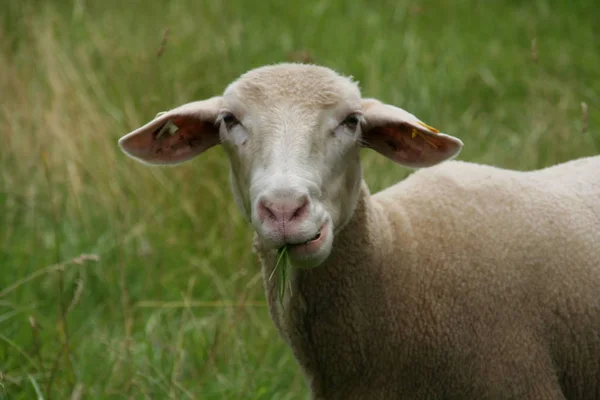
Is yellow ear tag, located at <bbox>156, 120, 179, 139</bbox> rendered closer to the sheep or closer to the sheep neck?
the sheep

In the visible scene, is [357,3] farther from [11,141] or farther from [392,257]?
[392,257]

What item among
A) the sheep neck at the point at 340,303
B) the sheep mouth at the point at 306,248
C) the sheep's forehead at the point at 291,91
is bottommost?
the sheep neck at the point at 340,303

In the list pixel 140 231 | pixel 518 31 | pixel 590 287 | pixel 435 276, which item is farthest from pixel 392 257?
pixel 518 31

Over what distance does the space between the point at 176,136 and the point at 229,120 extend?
0.29 meters

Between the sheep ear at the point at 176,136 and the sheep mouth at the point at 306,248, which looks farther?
the sheep ear at the point at 176,136

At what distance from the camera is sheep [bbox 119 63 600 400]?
3059mm

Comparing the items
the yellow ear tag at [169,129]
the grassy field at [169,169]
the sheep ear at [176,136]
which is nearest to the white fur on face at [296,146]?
the sheep ear at [176,136]

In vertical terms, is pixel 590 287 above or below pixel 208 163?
above

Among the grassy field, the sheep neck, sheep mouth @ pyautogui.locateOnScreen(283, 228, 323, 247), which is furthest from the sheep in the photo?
the grassy field

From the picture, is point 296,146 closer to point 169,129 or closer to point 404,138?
point 404,138

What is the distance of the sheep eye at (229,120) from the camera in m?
3.11

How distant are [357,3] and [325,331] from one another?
6.59 meters

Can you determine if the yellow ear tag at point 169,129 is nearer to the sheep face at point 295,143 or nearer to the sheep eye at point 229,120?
the sheep face at point 295,143

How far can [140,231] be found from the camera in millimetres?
5195
